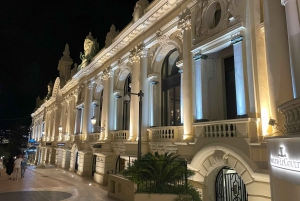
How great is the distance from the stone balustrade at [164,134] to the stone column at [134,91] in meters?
1.49

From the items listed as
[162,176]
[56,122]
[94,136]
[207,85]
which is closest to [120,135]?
[94,136]

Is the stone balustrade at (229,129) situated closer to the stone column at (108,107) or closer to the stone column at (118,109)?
the stone column at (118,109)

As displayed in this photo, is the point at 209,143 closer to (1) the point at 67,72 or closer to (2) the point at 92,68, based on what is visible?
(2) the point at 92,68

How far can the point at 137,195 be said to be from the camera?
330 inches

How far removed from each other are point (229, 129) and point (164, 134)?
15.3 feet

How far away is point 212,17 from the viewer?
11.1 meters

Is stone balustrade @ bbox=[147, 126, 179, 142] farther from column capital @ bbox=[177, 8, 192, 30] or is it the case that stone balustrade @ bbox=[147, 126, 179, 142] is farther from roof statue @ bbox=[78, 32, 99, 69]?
roof statue @ bbox=[78, 32, 99, 69]

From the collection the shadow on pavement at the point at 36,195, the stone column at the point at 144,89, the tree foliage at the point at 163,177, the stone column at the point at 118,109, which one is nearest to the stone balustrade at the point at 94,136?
the stone column at the point at 118,109

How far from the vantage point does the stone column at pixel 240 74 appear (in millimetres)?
9016

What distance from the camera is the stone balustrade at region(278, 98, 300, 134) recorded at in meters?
4.84

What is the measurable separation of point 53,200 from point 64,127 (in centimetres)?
2133

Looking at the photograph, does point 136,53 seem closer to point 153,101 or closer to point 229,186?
point 153,101

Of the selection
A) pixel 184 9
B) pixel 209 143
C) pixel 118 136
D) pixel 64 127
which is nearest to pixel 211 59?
pixel 184 9

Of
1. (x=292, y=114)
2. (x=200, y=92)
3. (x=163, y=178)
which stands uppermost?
(x=200, y=92)
